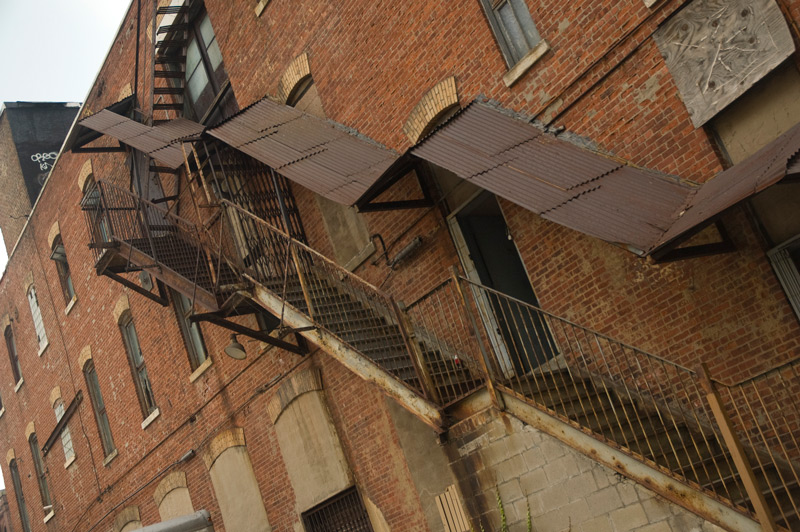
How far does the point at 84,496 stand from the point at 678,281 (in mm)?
15374

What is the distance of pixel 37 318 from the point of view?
20.5 m

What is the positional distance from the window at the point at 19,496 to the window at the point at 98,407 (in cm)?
669

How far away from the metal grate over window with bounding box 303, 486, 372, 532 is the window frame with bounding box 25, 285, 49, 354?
38.5ft

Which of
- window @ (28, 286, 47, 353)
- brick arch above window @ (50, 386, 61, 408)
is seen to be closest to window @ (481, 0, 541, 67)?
brick arch above window @ (50, 386, 61, 408)

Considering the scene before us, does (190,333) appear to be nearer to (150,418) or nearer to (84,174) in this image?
(150,418)

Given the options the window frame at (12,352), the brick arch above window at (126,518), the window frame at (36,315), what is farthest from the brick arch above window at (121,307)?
the window frame at (12,352)

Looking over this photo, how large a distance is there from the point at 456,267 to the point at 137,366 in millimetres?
9332

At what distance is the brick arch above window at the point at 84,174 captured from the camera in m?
17.2

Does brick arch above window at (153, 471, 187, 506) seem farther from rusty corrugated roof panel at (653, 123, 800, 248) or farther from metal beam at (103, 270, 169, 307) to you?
rusty corrugated roof panel at (653, 123, 800, 248)

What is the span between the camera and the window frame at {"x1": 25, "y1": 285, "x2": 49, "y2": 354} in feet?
65.7

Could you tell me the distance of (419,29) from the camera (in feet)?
31.7

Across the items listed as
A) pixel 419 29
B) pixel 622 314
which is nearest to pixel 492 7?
pixel 419 29

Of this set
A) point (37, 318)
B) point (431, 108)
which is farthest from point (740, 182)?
point (37, 318)

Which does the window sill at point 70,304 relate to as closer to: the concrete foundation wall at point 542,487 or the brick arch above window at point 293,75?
the brick arch above window at point 293,75
